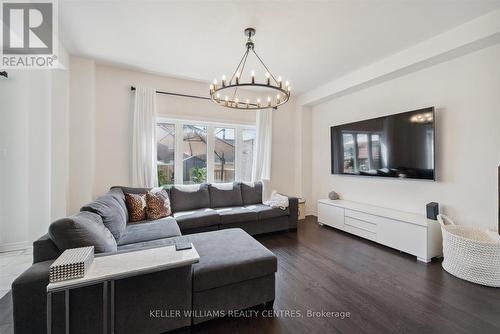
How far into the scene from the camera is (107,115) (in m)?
3.45

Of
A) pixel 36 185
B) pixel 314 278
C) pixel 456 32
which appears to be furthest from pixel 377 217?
pixel 36 185

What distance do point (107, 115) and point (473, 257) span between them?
5087mm

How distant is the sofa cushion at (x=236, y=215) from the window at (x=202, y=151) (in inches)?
43.6

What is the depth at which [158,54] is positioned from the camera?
9.96 feet

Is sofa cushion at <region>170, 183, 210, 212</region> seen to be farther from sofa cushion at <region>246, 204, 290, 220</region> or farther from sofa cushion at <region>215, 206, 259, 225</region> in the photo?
sofa cushion at <region>246, 204, 290, 220</region>

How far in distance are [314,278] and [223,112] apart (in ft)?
10.9

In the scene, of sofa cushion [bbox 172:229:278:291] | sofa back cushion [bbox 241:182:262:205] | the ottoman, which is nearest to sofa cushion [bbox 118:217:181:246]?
sofa cushion [bbox 172:229:278:291]

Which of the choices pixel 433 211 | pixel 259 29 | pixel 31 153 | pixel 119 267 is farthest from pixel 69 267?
pixel 433 211

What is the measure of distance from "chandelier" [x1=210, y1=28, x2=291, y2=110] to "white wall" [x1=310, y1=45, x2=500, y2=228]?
1864mm

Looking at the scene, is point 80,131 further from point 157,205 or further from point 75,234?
point 75,234

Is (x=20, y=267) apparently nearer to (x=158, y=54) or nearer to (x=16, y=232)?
(x=16, y=232)

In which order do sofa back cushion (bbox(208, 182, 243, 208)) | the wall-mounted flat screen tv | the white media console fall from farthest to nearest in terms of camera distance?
sofa back cushion (bbox(208, 182, 243, 208)) → the wall-mounted flat screen tv → the white media console

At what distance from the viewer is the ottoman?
61.3 inches

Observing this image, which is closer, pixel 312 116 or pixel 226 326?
pixel 226 326
